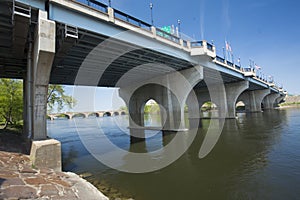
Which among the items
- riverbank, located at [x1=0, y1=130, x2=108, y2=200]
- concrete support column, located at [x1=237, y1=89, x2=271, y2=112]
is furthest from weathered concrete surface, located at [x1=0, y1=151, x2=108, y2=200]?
concrete support column, located at [x1=237, y1=89, x2=271, y2=112]

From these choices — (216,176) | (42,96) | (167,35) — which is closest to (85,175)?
(42,96)

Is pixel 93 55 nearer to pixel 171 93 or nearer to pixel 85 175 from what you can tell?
pixel 85 175

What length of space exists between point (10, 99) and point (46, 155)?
19880mm

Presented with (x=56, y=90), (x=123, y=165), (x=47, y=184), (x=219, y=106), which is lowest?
(x=123, y=165)

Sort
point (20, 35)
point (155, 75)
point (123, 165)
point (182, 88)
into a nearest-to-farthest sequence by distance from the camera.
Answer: point (20, 35), point (123, 165), point (182, 88), point (155, 75)

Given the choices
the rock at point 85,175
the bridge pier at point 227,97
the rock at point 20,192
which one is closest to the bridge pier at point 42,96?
the rock at point 85,175

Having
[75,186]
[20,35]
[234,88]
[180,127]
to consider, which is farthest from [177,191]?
[234,88]

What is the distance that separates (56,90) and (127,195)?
28014 mm

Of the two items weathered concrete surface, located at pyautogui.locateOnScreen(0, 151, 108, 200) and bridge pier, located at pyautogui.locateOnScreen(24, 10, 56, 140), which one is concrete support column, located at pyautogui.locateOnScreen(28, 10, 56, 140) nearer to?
bridge pier, located at pyautogui.locateOnScreen(24, 10, 56, 140)

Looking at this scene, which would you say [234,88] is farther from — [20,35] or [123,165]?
[20,35]

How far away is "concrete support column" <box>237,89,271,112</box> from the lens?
66375 mm

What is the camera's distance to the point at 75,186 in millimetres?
7266

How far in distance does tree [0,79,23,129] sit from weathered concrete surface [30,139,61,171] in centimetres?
1845

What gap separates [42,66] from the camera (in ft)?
34.5
